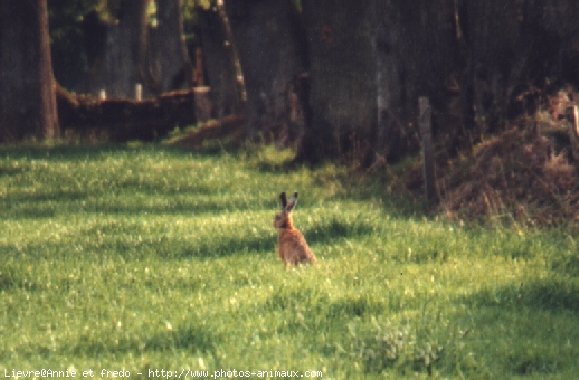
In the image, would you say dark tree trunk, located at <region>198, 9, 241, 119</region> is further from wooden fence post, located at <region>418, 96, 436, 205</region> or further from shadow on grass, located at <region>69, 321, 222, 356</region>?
shadow on grass, located at <region>69, 321, 222, 356</region>

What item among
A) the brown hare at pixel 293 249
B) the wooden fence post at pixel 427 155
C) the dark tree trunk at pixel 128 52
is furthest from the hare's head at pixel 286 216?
the dark tree trunk at pixel 128 52

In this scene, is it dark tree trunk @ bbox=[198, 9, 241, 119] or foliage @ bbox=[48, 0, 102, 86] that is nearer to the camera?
dark tree trunk @ bbox=[198, 9, 241, 119]

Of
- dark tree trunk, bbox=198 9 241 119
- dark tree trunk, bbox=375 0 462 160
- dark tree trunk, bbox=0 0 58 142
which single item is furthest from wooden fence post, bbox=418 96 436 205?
dark tree trunk, bbox=198 9 241 119

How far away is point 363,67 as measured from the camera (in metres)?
29.2

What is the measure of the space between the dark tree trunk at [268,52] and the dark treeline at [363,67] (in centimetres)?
2

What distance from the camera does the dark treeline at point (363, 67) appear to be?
891 inches

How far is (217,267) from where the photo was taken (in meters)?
15.0

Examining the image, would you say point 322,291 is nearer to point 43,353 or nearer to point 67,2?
point 43,353

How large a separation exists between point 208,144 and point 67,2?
1426 centimetres

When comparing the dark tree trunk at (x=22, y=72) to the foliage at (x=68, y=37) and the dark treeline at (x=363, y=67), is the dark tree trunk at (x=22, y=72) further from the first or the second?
the foliage at (x=68, y=37)

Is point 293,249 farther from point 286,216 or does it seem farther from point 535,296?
point 535,296

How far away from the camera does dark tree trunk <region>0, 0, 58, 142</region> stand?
3647 centimetres

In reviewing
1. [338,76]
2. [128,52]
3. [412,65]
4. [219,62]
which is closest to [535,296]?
[412,65]

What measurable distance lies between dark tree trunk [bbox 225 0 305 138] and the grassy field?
40.8ft
